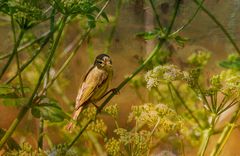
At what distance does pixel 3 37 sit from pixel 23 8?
939 mm

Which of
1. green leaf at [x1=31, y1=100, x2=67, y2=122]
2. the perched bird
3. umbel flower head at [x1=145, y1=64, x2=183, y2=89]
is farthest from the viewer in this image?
the perched bird

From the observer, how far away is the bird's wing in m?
1.21

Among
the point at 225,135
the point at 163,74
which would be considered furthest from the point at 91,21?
the point at 225,135

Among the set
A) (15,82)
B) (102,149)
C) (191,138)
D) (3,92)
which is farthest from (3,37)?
(3,92)

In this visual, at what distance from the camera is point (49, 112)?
972 millimetres

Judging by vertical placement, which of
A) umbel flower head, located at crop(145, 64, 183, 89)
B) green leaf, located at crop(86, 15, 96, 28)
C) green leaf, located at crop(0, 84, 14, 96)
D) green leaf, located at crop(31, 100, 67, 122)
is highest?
green leaf, located at crop(86, 15, 96, 28)

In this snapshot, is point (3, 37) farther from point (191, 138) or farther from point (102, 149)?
point (191, 138)

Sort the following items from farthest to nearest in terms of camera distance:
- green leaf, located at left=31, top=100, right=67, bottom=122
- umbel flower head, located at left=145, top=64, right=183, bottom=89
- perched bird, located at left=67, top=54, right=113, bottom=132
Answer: perched bird, located at left=67, top=54, right=113, bottom=132
umbel flower head, located at left=145, top=64, right=183, bottom=89
green leaf, located at left=31, top=100, right=67, bottom=122

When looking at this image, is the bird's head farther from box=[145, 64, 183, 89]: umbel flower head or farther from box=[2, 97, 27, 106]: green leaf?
box=[2, 97, 27, 106]: green leaf

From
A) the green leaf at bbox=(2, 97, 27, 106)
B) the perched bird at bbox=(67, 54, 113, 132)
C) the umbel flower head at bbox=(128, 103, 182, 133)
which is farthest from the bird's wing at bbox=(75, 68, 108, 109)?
the green leaf at bbox=(2, 97, 27, 106)

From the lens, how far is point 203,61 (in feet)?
4.91

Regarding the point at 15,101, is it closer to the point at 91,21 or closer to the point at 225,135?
the point at 91,21

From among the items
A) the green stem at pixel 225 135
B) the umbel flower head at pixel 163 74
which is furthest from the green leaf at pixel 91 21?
the green stem at pixel 225 135

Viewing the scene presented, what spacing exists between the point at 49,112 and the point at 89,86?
0.92 ft
